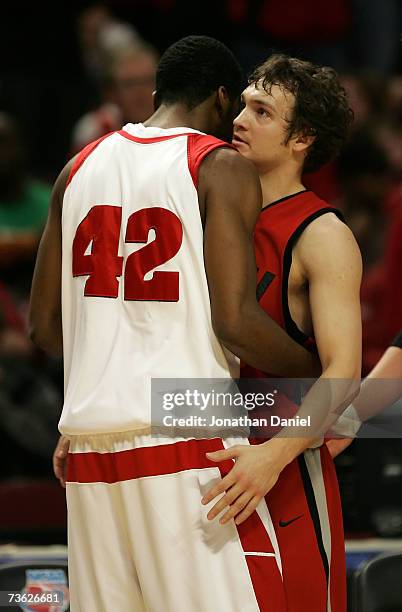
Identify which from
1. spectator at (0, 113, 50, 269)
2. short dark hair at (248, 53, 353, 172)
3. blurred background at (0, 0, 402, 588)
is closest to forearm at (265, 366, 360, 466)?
short dark hair at (248, 53, 353, 172)

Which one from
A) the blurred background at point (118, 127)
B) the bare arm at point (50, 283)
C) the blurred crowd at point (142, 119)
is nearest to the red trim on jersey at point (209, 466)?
the bare arm at point (50, 283)

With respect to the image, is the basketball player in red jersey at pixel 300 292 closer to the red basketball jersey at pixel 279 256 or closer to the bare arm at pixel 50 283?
the red basketball jersey at pixel 279 256

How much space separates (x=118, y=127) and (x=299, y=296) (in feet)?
11.2

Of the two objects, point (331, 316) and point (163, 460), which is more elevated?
point (331, 316)

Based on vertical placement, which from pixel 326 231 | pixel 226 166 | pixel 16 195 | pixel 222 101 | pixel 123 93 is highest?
pixel 123 93

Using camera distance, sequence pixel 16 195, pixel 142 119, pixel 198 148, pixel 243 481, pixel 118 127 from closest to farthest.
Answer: pixel 243 481 < pixel 198 148 < pixel 142 119 < pixel 118 127 < pixel 16 195

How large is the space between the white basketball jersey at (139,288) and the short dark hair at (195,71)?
0.44 feet

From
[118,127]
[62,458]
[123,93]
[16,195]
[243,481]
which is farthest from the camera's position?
[16,195]

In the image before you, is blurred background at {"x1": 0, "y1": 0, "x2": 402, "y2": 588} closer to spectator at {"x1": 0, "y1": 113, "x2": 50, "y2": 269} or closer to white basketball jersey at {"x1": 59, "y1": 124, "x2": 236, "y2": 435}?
spectator at {"x1": 0, "y1": 113, "x2": 50, "y2": 269}

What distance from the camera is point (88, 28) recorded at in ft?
26.5

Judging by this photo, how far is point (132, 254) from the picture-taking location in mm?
3180

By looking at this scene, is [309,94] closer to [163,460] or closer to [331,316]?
[331,316]

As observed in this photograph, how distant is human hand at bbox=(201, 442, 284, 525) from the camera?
3057 millimetres

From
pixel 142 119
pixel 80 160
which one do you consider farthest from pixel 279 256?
pixel 142 119
